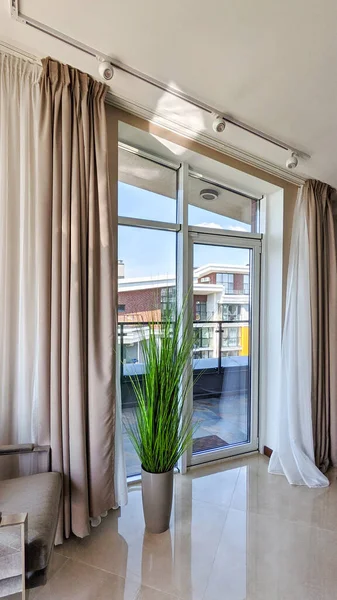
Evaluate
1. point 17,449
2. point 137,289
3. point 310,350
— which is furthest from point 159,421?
point 310,350

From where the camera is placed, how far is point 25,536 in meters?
1.22

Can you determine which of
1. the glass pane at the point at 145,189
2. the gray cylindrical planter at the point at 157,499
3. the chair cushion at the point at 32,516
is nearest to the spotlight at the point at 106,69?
the glass pane at the point at 145,189

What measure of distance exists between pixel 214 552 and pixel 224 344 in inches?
62.5

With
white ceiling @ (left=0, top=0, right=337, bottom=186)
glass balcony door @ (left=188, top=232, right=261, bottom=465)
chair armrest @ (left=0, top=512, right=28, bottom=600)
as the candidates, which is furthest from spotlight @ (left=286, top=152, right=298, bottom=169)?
chair armrest @ (left=0, top=512, right=28, bottom=600)

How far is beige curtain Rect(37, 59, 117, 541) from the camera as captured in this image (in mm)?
1811

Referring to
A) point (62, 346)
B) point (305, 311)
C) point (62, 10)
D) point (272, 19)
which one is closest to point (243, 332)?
point (305, 311)

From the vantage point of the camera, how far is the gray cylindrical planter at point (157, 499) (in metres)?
1.94

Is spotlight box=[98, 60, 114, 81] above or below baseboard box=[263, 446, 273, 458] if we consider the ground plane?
above

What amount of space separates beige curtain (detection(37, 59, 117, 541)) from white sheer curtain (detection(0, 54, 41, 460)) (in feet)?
0.32

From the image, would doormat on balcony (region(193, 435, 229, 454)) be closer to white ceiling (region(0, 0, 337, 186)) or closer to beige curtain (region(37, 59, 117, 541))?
beige curtain (region(37, 59, 117, 541))

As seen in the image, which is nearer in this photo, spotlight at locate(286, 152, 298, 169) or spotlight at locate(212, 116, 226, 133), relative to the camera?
spotlight at locate(212, 116, 226, 133)

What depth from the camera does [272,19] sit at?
153cm

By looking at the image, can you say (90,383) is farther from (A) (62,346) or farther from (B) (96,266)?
(B) (96,266)

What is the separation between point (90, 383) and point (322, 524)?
1793 mm
